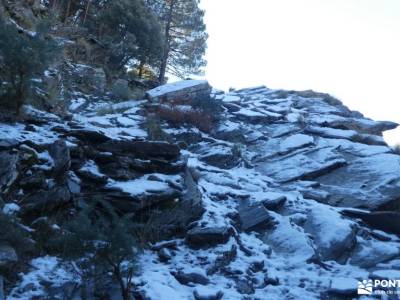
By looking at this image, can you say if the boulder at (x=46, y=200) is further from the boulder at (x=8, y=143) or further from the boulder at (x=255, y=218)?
the boulder at (x=255, y=218)

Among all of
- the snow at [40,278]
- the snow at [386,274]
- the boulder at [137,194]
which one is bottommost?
the snow at [40,278]

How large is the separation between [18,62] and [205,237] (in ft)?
14.4

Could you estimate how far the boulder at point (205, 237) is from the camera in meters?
6.86

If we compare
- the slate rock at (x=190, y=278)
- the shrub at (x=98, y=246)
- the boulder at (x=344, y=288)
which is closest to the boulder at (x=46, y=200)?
the shrub at (x=98, y=246)

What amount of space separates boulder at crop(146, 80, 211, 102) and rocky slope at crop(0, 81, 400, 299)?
258 centimetres

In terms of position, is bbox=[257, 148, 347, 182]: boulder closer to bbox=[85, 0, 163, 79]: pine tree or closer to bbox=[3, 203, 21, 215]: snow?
bbox=[3, 203, 21, 215]: snow

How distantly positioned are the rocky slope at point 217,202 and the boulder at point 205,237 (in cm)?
2

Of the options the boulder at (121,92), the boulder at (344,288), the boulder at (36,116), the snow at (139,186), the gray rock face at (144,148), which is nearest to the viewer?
the boulder at (344,288)

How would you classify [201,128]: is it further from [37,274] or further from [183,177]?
[37,274]

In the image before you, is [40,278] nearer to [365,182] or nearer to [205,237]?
[205,237]

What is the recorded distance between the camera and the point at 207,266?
636cm

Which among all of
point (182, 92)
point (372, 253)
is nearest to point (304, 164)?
Answer: point (372, 253)

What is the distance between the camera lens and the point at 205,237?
271 inches

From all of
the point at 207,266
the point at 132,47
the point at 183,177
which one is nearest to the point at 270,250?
the point at 207,266
